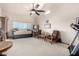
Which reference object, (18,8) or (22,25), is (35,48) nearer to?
(22,25)

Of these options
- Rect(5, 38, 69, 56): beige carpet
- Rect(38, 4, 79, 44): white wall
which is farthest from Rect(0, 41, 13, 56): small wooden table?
Rect(38, 4, 79, 44): white wall

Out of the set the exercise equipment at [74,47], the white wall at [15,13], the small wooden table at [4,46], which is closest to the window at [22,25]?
the white wall at [15,13]

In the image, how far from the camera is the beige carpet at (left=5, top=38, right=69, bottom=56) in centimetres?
197

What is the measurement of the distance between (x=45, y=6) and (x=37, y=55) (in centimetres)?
98

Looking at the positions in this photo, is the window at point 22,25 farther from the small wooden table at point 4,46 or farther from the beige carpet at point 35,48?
the small wooden table at point 4,46

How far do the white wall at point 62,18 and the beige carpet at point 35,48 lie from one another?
0.21 metres

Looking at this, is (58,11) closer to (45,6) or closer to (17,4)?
(45,6)

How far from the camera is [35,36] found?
2086 mm

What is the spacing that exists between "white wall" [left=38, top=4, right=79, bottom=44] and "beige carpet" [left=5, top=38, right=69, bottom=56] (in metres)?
0.21

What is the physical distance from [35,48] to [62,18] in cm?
83

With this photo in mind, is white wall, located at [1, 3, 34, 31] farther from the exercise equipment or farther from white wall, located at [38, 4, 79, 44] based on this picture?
the exercise equipment

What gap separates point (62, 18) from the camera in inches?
76.9

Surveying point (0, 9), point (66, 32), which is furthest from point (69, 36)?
point (0, 9)

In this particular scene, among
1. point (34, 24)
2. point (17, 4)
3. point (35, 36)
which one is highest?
point (17, 4)
